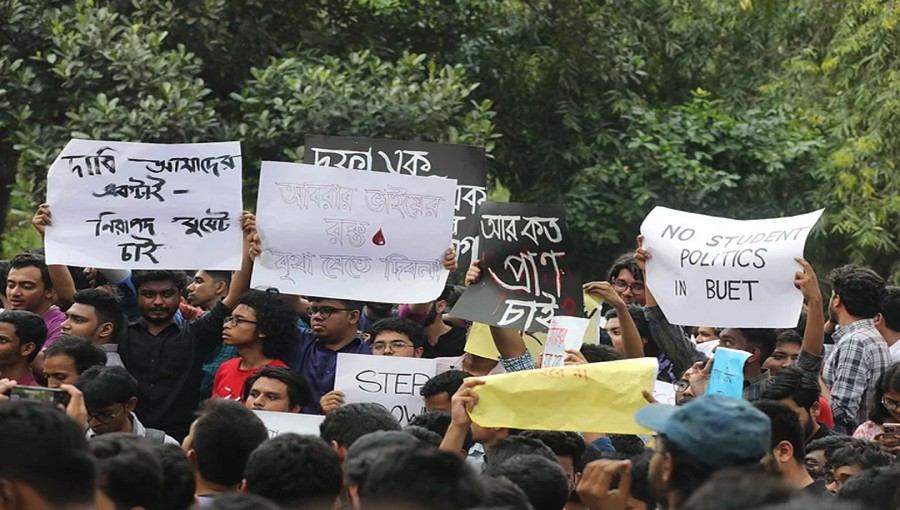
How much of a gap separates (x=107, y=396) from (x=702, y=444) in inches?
126

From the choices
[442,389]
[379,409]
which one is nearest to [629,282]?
[442,389]

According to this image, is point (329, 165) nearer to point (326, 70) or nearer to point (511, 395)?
point (511, 395)

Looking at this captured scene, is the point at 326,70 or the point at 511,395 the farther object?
the point at 326,70

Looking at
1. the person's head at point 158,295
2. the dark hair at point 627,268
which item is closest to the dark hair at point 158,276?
the person's head at point 158,295

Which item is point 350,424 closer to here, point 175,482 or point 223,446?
point 223,446

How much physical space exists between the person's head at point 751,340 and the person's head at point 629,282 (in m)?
1.20

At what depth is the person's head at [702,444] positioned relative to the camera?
13.0 feet

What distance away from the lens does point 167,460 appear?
4.61m

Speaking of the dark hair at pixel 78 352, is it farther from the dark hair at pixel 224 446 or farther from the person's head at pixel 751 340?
the person's head at pixel 751 340

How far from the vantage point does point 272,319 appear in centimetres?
752

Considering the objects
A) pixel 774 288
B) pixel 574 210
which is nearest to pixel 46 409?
pixel 774 288

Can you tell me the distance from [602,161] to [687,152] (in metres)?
0.94

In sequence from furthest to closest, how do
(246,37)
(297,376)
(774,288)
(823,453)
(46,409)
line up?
(246,37) < (774,288) < (297,376) < (823,453) < (46,409)

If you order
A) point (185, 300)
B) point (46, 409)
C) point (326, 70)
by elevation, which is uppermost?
point (326, 70)
